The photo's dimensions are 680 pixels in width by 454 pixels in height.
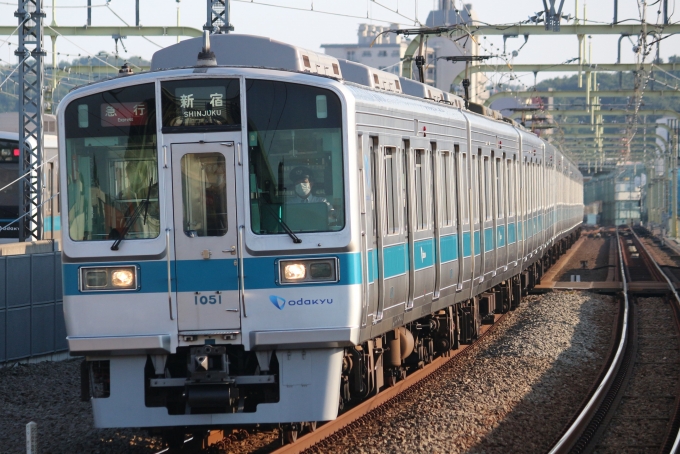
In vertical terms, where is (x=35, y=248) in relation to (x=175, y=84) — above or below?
below

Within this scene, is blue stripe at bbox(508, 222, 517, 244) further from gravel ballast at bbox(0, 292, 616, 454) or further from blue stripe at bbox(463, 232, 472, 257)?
blue stripe at bbox(463, 232, 472, 257)

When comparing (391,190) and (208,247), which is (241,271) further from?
(391,190)

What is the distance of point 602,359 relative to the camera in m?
13.3

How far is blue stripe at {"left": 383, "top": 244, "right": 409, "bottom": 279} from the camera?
840 centimetres

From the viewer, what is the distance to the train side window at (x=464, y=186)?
37.4 ft

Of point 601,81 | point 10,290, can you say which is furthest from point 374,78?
point 601,81

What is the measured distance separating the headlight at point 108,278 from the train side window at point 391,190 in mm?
2233

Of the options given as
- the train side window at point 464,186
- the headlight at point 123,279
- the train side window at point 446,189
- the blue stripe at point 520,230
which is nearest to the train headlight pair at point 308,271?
the headlight at point 123,279

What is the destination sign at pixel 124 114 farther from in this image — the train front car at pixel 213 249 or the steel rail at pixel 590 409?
the steel rail at pixel 590 409

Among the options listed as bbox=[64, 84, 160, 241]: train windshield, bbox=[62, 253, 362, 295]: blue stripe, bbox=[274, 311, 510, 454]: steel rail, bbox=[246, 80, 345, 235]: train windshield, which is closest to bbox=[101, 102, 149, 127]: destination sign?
bbox=[64, 84, 160, 241]: train windshield

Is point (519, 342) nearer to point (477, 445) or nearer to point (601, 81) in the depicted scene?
point (477, 445)

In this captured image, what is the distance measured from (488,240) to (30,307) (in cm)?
566

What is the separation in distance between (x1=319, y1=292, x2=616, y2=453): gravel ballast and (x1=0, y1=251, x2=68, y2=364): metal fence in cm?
500

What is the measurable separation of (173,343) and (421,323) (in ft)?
12.8
